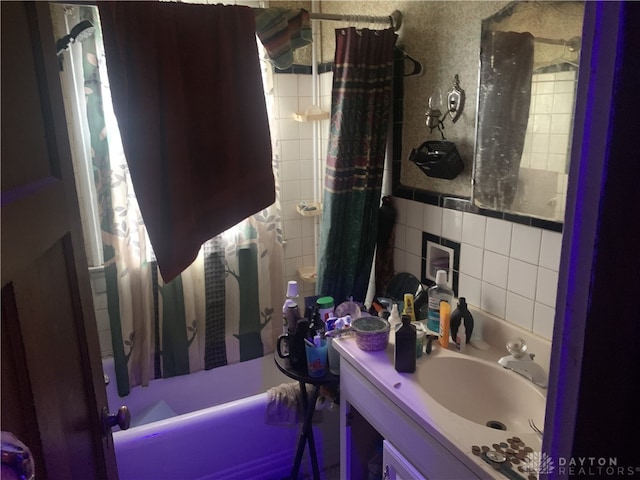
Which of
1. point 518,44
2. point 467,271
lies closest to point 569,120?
point 518,44

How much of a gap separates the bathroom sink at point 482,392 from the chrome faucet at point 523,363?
2 cm

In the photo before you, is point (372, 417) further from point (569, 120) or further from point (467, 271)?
point (569, 120)

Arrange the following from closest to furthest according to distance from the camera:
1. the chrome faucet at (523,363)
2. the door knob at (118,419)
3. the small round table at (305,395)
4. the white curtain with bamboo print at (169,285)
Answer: the door knob at (118,419) → the chrome faucet at (523,363) → the small round table at (305,395) → the white curtain with bamboo print at (169,285)

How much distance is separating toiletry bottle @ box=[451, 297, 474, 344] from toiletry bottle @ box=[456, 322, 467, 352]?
0.04 feet

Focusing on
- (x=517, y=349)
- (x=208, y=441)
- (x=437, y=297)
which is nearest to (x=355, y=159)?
(x=437, y=297)

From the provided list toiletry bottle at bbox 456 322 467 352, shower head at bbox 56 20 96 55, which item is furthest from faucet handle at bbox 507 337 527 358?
shower head at bbox 56 20 96 55

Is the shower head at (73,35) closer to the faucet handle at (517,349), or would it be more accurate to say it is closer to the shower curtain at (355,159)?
the shower curtain at (355,159)

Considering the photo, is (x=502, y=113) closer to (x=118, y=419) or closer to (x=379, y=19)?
(x=379, y=19)

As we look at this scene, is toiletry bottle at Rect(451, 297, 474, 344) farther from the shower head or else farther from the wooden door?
the shower head

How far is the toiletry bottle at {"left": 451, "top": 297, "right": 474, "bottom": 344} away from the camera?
150 centimetres

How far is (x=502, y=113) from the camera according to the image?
4.62ft

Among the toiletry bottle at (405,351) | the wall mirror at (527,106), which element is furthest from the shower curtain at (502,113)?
the toiletry bottle at (405,351)

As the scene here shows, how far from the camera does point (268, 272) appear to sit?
2.39m

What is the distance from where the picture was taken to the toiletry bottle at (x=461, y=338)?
1.48m
